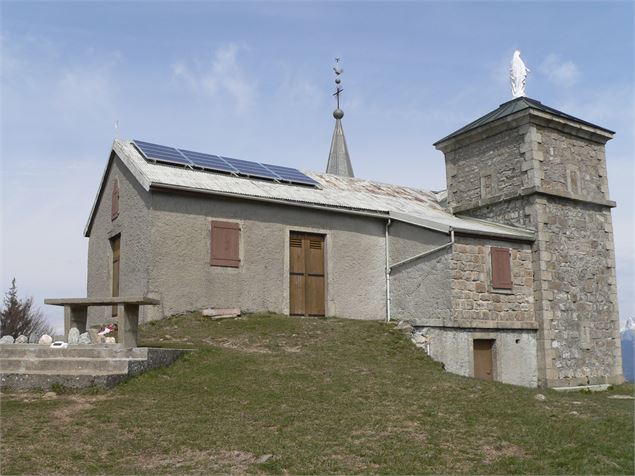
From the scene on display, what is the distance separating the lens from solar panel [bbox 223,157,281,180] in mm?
18122

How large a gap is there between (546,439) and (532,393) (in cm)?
360

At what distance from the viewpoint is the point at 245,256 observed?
638 inches

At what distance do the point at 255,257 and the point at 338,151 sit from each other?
19493 millimetres

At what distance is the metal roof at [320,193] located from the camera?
1580 centimetres

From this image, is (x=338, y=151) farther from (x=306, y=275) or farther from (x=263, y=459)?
(x=263, y=459)

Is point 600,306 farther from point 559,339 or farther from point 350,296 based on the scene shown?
point 350,296

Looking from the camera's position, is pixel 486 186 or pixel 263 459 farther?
pixel 486 186

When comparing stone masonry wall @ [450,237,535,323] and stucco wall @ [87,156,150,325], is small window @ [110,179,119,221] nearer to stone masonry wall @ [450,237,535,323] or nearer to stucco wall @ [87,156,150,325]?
stucco wall @ [87,156,150,325]

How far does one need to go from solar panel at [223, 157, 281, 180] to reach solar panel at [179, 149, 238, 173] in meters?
0.27

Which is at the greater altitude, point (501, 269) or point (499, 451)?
point (501, 269)

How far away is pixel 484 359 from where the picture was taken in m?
16.2

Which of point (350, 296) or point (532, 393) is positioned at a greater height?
point (350, 296)

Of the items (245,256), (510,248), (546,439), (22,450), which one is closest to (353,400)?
(546,439)

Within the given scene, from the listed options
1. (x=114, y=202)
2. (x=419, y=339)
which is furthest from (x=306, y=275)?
(x=114, y=202)
